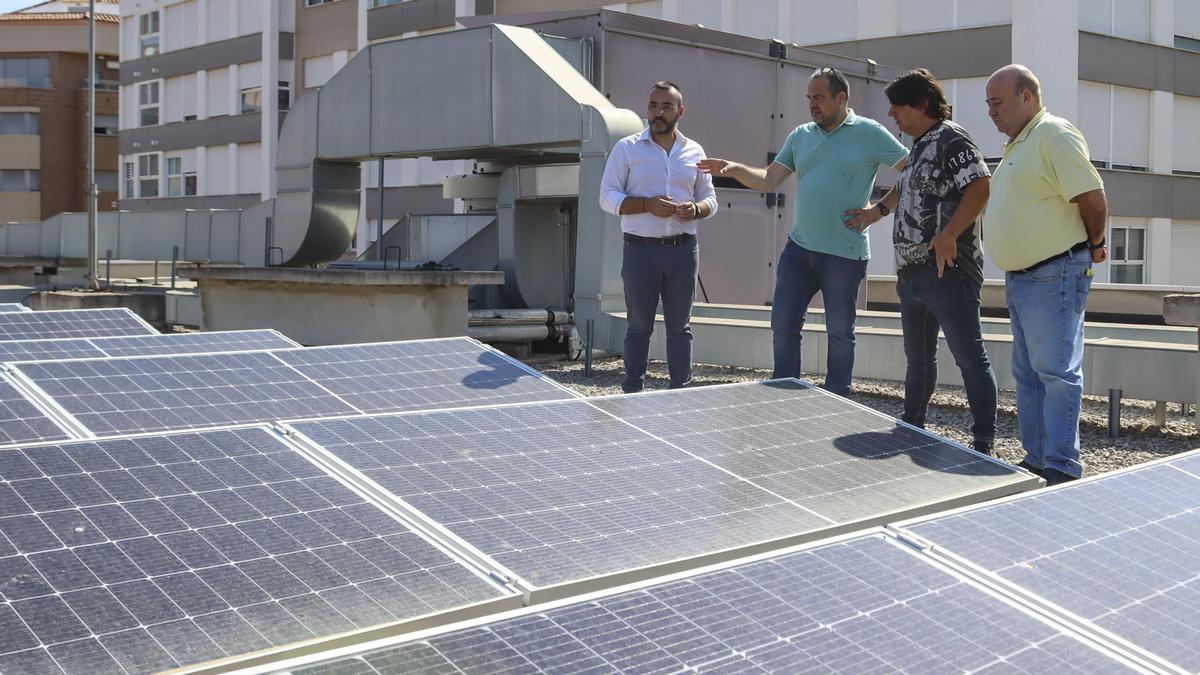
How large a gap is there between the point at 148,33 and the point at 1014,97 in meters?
55.2

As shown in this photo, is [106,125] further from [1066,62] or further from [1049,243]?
[1049,243]

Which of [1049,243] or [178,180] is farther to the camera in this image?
[178,180]

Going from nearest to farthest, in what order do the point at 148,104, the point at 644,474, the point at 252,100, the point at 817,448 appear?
the point at 644,474 < the point at 817,448 < the point at 252,100 < the point at 148,104

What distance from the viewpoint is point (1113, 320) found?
20.4m

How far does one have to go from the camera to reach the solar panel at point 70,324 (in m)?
9.23

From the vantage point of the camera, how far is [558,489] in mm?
3482

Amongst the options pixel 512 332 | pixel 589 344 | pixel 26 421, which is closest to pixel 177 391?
pixel 26 421

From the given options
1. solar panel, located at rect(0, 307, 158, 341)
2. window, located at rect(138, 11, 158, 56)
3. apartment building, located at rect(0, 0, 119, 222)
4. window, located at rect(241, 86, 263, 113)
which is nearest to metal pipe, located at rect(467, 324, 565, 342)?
solar panel, located at rect(0, 307, 158, 341)

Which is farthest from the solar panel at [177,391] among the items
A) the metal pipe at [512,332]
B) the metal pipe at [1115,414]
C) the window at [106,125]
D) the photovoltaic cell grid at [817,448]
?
the window at [106,125]

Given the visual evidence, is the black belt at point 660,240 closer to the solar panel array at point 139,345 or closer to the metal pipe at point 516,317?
the solar panel array at point 139,345

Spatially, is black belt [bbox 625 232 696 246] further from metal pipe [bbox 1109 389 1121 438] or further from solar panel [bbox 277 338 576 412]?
metal pipe [bbox 1109 389 1121 438]

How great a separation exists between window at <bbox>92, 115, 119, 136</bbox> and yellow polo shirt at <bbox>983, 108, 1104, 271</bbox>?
71.1 meters

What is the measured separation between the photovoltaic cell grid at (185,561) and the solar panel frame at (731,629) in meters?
0.22

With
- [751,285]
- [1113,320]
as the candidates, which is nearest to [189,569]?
[751,285]
